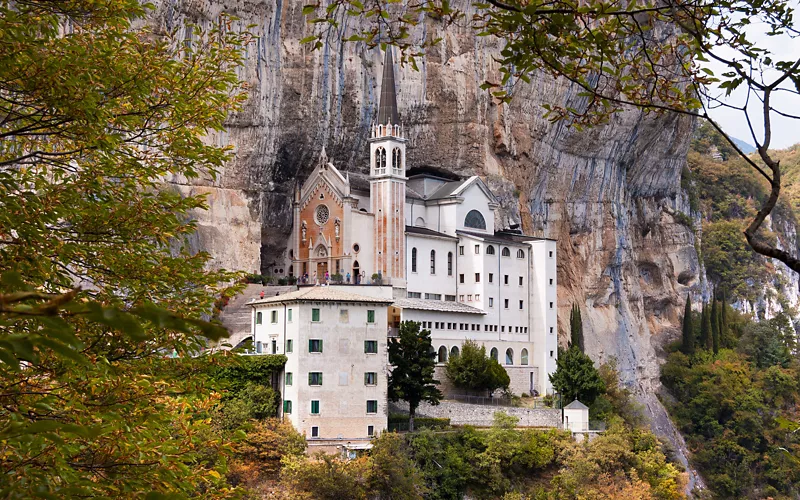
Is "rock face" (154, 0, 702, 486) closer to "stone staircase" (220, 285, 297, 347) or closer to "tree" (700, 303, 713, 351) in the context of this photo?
"stone staircase" (220, 285, 297, 347)

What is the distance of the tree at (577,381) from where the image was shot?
52250 millimetres

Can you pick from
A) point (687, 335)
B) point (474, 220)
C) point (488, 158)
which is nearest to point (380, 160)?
point (474, 220)

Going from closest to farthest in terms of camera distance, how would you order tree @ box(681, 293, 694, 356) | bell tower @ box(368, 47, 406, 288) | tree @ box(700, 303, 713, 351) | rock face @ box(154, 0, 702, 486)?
rock face @ box(154, 0, 702, 486), bell tower @ box(368, 47, 406, 288), tree @ box(681, 293, 694, 356), tree @ box(700, 303, 713, 351)

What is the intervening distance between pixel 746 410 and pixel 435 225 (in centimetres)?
2560

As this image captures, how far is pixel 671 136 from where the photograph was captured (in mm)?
74438

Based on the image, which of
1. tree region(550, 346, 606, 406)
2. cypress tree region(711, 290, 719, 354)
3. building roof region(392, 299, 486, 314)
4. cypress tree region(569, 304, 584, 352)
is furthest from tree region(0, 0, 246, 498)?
cypress tree region(711, 290, 719, 354)

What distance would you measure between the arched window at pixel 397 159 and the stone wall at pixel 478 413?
1327 centimetres

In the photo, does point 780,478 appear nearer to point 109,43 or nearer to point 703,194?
point 703,194

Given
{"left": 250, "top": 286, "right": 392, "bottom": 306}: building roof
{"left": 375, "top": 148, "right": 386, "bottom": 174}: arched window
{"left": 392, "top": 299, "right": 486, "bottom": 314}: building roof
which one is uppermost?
{"left": 375, "top": 148, "right": 386, "bottom": 174}: arched window

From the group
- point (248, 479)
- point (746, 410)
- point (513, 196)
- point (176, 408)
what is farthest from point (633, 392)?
point (176, 408)

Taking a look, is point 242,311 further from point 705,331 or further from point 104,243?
point 705,331

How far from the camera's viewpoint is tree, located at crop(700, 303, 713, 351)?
75.8 m

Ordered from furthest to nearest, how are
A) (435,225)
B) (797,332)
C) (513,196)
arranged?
1. (797,332)
2. (513,196)
3. (435,225)

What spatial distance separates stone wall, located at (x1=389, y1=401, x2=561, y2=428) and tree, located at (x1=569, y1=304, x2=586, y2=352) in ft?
42.7
